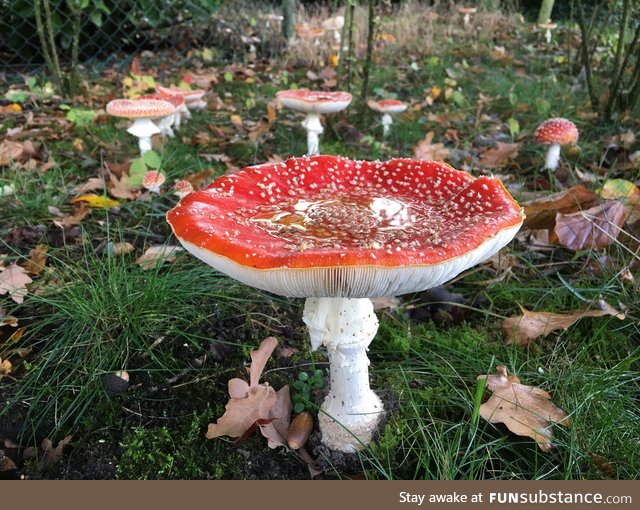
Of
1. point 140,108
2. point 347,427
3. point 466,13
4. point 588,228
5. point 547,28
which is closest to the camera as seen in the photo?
point 347,427

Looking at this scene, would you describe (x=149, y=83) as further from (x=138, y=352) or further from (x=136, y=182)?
(x=138, y=352)

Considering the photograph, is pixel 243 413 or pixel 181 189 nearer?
pixel 243 413

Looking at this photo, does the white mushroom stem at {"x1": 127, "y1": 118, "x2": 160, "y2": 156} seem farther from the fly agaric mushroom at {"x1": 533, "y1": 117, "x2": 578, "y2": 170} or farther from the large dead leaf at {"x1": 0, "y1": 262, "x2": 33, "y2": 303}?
the fly agaric mushroom at {"x1": 533, "y1": 117, "x2": 578, "y2": 170}

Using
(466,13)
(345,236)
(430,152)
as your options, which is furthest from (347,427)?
(466,13)

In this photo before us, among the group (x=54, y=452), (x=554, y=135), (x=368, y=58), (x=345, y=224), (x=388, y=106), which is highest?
(x=345, y=224)

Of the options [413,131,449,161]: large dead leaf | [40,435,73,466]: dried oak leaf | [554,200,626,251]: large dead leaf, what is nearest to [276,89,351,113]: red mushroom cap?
[413,131,449,161]: large dead leaf

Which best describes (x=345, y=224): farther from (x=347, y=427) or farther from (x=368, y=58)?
(x=368, y=58)
